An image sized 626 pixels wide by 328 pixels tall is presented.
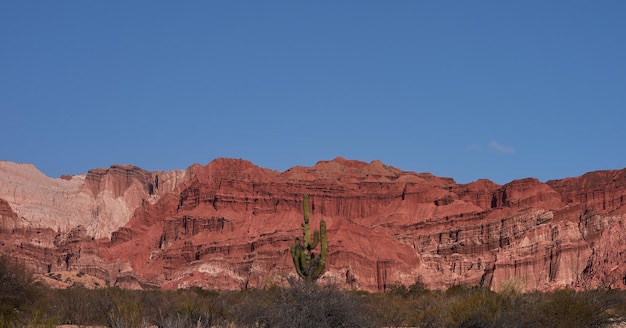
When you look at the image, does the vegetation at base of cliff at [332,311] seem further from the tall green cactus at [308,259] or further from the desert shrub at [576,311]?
the tall green cactus at [308,259]

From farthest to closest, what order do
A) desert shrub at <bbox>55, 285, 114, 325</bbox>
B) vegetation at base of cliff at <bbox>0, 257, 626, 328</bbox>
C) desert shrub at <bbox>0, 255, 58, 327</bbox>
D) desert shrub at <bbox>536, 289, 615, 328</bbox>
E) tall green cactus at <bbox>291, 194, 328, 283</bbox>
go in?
desert shrub at <bbox>55, 285, 114, 325</bbox> → desert shrub at <bbox>0, 255, 58, 327</bbox> → tall green cactus at <bbox>291, 194, 328, 283</bbox> → desert shrub at <bbox>536, 289, 615, 328</bbox> → vegetation at base of cliff at <bbox>0, 257, 626, 328</bbox>

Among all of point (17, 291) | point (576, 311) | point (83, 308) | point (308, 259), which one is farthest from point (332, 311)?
point (83, 308)

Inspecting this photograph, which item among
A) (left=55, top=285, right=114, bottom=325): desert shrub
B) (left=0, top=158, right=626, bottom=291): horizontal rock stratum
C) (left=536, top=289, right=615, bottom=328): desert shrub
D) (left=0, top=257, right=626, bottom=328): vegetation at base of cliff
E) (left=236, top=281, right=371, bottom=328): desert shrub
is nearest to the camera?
(left=236, top=281, right=371, bottom=328): desert shrub

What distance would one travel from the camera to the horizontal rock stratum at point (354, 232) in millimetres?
131125

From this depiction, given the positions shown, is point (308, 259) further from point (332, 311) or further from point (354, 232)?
point (354, 232)

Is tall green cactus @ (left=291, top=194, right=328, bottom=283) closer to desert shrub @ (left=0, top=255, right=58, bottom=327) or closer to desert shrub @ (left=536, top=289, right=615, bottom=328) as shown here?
desert shrub @ (left=536, top=289, right=615, bottom=328)

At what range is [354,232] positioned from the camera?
144500 millimetres

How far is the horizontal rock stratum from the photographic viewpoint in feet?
430

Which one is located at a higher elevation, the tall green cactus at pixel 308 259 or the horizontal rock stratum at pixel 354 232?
the horizontal rock stratum at pixel 354 232

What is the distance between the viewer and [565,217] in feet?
454

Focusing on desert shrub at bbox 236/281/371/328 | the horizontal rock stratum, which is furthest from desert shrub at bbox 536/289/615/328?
the horizontal rock stratum

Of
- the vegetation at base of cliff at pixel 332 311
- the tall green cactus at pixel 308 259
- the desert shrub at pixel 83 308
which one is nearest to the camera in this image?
the vegetation at base of cliff at pixel 332 311

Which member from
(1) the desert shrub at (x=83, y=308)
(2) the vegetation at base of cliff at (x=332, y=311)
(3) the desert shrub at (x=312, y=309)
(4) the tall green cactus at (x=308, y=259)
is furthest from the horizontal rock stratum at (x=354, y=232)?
(3) the desert shrub at (x=312, y=309)

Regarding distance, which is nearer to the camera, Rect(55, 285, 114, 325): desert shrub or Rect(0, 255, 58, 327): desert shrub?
Rect(0, 255, 58, 327): desert shrub
